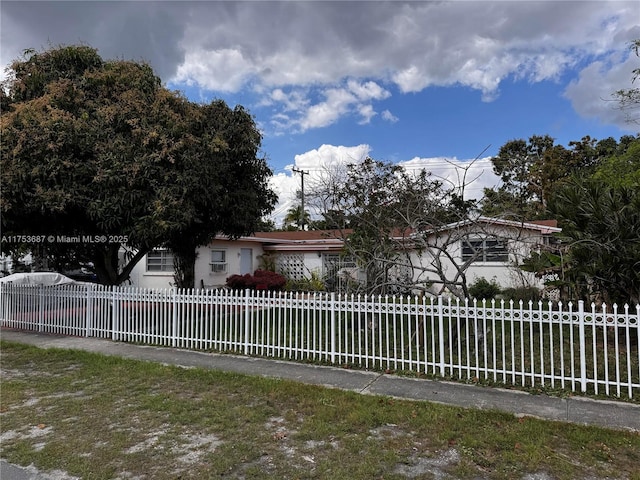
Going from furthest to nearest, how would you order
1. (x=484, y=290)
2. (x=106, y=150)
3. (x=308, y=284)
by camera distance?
1. (x=308, y=284)
2. (x=484, y=290)
3. (x=106, y=150)

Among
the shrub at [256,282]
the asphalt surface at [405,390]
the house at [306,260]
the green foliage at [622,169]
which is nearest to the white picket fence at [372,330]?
the asphalt surface at [405,390]

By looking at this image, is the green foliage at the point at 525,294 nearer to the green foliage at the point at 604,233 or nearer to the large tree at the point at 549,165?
the green foliage at the point at 604,233

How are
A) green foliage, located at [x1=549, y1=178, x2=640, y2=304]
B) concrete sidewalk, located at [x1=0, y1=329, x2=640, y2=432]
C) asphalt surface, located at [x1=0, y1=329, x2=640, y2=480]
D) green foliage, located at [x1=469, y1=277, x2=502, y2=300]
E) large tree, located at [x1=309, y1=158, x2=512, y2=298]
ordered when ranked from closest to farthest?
asphalt surface, located at [x1=0, y1=329, x2=640, y2=480]
concrete sidewalk, located at [x1=0, y1=329, x2=640, y2=432]
green foliage, located at [x1=549, y1=178, x2=640, y2=304]
large tree, located at [x1=309, y1=158, x2=512, y2=298]
green foliage, located at [x1=469, y1=277, x2=502, y2=300]

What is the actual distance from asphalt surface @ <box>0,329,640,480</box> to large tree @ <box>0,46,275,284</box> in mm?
2739

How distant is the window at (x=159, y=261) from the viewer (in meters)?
19.2

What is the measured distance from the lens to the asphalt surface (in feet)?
15.9

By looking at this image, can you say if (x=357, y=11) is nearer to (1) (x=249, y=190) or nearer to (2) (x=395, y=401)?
(1) (x=249, y=190)

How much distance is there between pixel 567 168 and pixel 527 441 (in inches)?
A: 1223

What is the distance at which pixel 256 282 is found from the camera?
18609 mm

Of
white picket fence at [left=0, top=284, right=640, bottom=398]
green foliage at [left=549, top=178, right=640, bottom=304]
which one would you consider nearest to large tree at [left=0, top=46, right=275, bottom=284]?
white picket fence at [left=0, top=284, right=640, bottom=398]

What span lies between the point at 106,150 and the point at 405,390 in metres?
7.58

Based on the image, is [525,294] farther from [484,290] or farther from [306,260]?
[306,260]

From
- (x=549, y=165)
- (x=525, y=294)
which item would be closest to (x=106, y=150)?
(x=525, y=294)

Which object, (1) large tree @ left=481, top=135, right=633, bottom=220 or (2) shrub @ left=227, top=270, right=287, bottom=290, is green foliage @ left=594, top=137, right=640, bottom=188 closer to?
(2) shrub @ left=227, top=270, right=287, bottom=290
